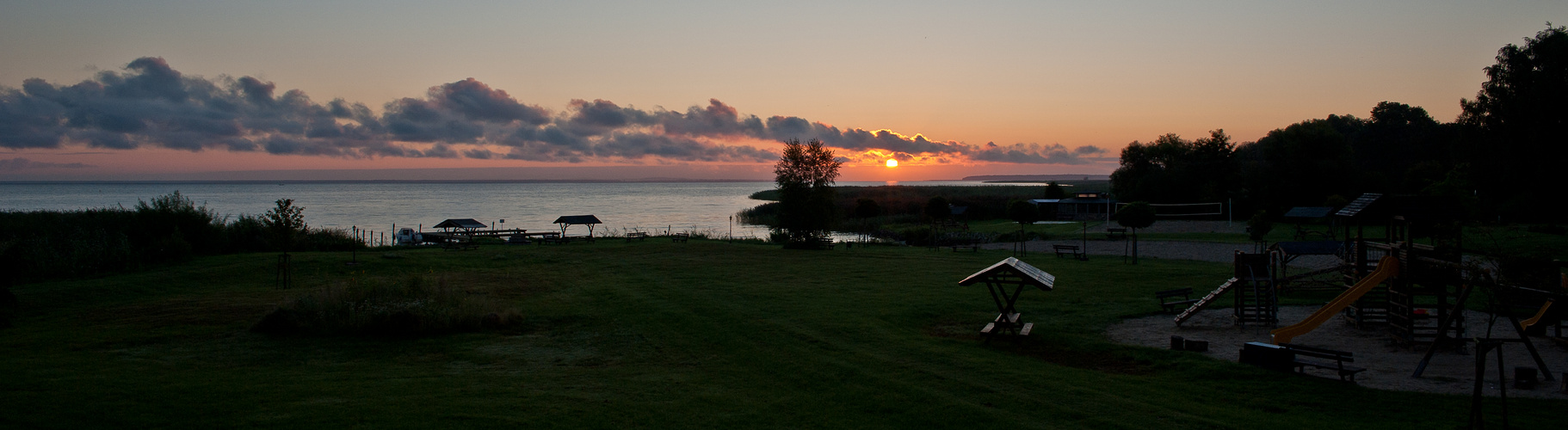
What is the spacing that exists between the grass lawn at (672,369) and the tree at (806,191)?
61.4 ft

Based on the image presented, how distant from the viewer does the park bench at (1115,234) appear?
4166 centimetres

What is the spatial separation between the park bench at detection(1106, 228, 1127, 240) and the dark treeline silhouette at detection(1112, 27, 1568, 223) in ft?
43.1

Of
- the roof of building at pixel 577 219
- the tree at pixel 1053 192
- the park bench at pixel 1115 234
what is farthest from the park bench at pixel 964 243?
the tree at pixel 1053 192

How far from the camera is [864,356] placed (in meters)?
11.7

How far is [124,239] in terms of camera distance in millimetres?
25625

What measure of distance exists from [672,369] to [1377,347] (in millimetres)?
11400

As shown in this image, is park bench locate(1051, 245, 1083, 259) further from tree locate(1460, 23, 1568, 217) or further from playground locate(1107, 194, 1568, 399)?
tree locate(1460, 23, 1568, 217)

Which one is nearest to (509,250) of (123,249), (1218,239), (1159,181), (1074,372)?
(123,249)

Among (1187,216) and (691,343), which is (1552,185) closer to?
(1187,216)

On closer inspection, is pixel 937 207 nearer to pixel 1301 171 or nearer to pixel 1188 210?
pixel 1188 210

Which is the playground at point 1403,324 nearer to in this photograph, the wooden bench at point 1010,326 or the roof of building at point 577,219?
the wooden bench at point 1010,326

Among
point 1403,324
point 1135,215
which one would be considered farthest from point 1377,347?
point 1135,215

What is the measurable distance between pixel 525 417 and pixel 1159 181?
6753 cm

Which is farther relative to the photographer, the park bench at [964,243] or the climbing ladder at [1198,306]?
the park bench at [964,243]
